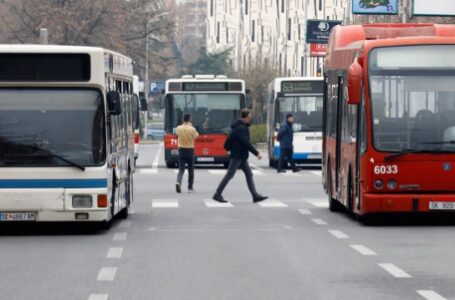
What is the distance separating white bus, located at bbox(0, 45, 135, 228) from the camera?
19.5 meters

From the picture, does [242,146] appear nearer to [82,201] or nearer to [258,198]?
[258,198]

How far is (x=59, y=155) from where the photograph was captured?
64.5ft

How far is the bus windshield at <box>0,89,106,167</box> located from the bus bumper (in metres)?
3.86

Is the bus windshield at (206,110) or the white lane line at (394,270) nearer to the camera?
the white lane line at (394,270)

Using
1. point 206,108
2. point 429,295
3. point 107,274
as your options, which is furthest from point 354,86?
point 206,108

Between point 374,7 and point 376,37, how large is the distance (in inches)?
1252

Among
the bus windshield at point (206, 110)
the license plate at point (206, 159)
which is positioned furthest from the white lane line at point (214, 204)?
the license plate at point (206, 159)

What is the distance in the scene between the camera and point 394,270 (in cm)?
1509

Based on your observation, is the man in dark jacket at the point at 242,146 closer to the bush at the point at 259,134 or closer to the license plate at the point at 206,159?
the license plate at the point at 206,159

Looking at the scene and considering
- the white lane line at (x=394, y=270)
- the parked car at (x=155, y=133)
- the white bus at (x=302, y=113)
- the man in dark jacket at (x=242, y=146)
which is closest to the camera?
the white lane line at (x=394, y=270)

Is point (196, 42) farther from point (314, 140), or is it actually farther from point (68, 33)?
point (314, 140)

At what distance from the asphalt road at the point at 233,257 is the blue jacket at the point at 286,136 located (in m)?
17.4

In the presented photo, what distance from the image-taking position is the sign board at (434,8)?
2067 inches

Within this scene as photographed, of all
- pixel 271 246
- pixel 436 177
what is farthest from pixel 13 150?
pixel 436 177
